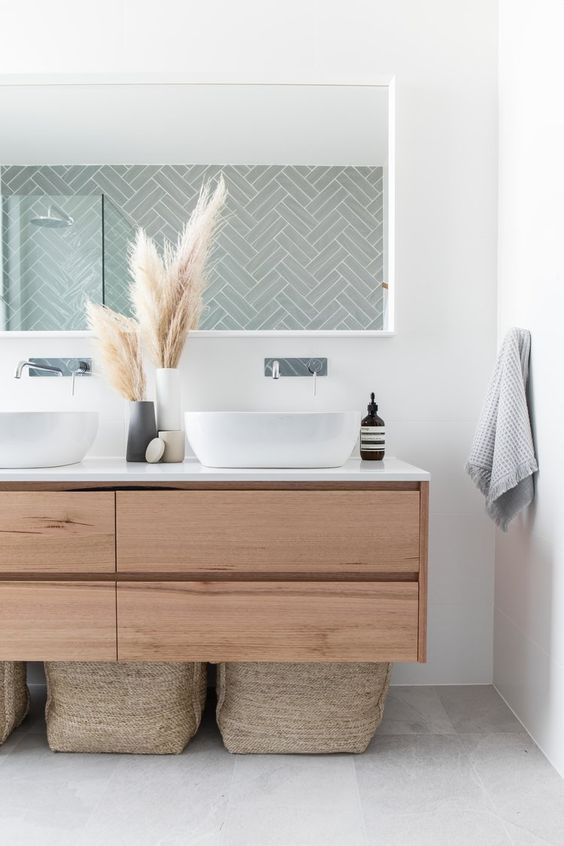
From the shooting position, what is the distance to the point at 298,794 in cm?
152

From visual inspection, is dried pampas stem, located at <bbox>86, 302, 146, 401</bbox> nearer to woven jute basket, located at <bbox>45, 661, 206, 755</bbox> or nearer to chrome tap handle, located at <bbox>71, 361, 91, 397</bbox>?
chrome tap handle, located at <bbox>71, 361, 91, 397</bbox>

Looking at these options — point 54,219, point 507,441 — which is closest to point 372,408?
point 507,441

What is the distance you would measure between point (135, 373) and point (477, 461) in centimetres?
104

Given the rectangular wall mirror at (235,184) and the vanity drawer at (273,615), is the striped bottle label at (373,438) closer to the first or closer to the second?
the rectangular wall mirror at (235,184)

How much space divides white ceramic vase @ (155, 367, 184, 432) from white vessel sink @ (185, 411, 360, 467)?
274 millimetres

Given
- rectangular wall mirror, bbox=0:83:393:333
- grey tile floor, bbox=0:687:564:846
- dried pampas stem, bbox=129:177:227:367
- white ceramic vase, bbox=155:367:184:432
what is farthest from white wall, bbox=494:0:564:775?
white ceramic vase, bbox=155:367:184:432

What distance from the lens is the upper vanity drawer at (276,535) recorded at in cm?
155

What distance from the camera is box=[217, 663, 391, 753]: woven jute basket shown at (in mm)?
1676

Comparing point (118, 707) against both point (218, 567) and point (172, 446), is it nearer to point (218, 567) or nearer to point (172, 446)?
point (218, 567)

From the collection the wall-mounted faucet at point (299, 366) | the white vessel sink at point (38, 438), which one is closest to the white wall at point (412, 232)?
the wall-mounted faucet at point (299, 366)

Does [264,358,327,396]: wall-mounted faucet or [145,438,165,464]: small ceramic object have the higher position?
[264,358,327,396]: wall-mounted faucet

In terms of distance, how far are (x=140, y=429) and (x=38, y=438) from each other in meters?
0.31

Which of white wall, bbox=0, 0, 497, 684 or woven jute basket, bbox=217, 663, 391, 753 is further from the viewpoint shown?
white wall, bbox=0, 0, 497, 684

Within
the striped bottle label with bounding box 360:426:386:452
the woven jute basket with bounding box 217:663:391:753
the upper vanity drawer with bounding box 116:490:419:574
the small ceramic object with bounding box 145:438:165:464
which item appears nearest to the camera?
the upper vanity drawer with bounding box 116:490:419:574
